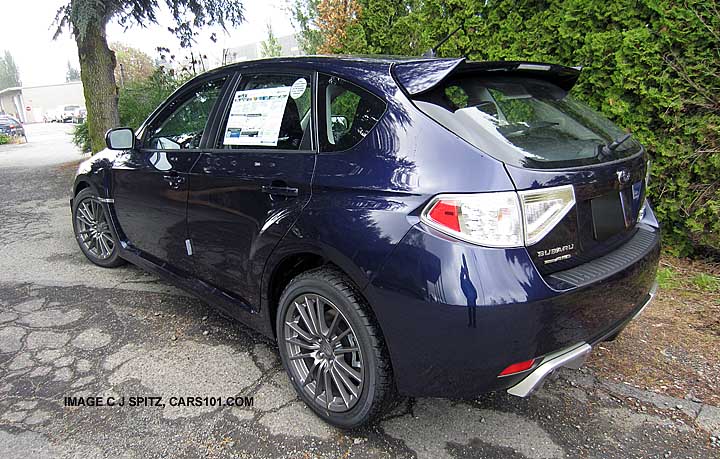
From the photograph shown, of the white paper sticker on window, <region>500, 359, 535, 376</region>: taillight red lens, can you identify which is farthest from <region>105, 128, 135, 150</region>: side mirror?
<region>500, 359, 535, 376</region>: taillight red lens

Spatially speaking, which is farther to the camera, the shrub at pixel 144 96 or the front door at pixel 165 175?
the shrub at pixel 144 96

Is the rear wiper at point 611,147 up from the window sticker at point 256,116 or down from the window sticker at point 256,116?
down

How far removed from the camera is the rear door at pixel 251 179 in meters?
2.32

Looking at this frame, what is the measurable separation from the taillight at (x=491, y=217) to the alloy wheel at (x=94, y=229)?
3307mm

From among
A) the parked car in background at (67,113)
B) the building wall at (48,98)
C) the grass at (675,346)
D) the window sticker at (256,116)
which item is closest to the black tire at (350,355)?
the window sticker at (256,116)

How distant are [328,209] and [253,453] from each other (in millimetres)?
1145

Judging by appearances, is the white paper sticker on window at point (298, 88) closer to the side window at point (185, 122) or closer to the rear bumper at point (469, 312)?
the side window at point (185, 122)

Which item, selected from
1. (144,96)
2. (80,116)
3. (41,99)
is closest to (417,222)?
(144,96)

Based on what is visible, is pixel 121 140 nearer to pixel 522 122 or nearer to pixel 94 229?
pixel 94 229

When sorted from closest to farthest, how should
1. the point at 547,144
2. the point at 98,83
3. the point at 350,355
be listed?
the point at 547,144 < the point at 350,355 < the point at 98,83

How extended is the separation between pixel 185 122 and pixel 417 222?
211 centimetres

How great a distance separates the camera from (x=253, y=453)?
2150 millimetres

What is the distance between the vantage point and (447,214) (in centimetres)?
177

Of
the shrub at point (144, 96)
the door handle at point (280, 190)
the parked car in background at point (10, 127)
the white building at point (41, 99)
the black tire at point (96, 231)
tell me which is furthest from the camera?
the white building at point (41, 99)
